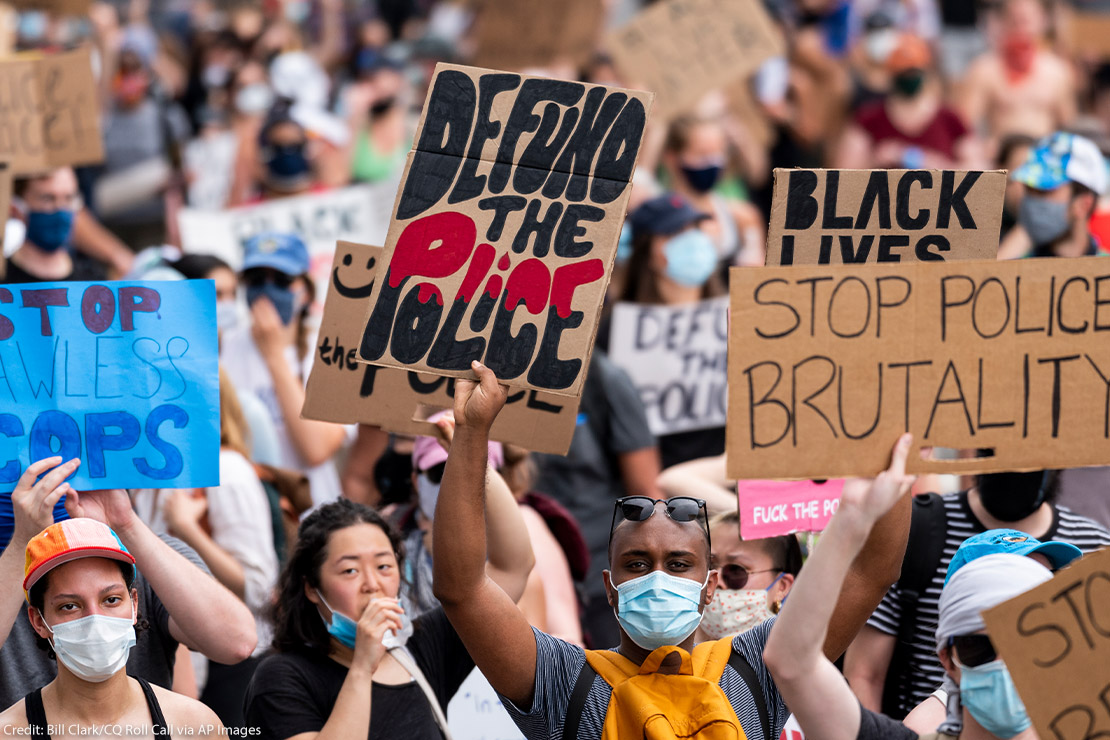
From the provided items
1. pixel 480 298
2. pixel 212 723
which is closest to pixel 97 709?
pixel 212 723

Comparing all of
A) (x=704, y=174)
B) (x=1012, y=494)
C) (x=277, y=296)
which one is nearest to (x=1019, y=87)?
(x=704, y=174)

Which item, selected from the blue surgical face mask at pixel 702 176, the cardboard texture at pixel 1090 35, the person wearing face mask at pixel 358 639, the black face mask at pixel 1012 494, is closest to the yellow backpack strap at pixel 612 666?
the person wearing face mask at pixel 358 639

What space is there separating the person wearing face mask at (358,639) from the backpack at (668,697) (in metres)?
0.64

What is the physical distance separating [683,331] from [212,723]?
12.5 ft

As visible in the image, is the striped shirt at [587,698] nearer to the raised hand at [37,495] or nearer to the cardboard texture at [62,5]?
the raised hand at [37,495]

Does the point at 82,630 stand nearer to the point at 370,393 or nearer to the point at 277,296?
the point at 370,393

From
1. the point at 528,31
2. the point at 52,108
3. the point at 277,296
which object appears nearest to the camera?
the point at 277,296

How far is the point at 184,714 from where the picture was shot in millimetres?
3844

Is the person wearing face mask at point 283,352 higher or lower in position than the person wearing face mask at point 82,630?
higher

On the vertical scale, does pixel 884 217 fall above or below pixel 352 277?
above

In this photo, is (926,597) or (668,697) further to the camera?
(926,597)

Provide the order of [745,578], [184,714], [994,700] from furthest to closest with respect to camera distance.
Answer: [745,578] → [184,714] → [994,700]

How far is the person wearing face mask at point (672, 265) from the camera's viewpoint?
281 inches

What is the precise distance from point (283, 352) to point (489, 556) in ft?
7.83
